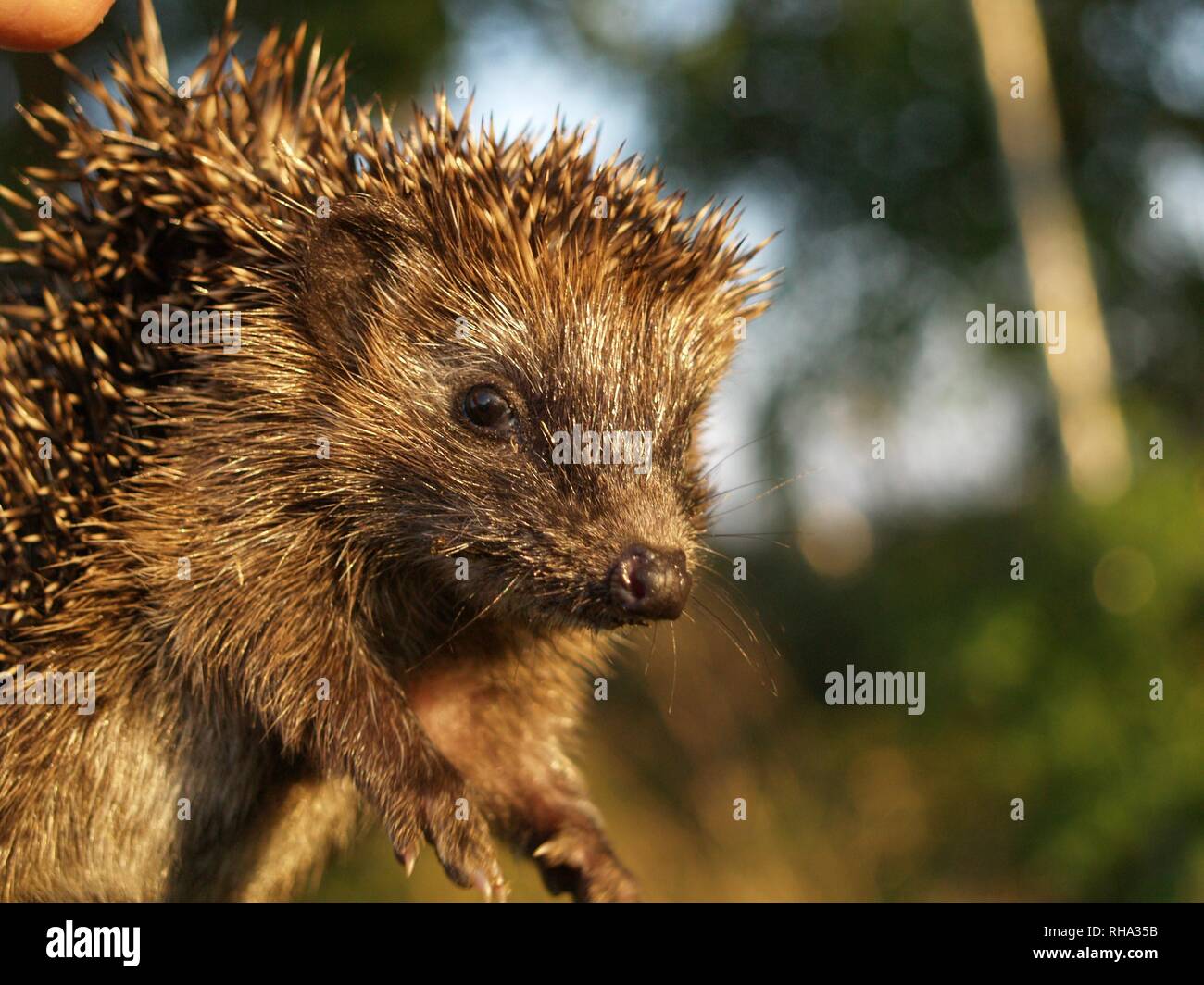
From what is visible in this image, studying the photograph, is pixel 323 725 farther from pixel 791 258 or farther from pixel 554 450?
pixel 791 258

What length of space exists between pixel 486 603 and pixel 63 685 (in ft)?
2.43

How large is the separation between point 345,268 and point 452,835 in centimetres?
100

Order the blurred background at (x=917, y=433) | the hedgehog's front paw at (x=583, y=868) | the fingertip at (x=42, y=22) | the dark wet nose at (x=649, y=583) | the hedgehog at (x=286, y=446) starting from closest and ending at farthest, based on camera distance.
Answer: the fingertip at (x=42, y=22) < the dark wet nose at (x=649, y=583) < the hedgehog at (x=286, y=446) < the hedgehog's front paw at (x=583, y=868) < the blurred background at (x=917, y=433)

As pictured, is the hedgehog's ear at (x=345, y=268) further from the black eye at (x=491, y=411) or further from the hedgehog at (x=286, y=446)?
the black eye at (x=491, y=411)

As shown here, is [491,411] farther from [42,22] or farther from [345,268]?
[42,22]

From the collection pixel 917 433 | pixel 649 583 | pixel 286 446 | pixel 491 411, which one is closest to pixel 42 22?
pixel 286 446

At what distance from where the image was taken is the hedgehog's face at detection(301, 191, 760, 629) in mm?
1864

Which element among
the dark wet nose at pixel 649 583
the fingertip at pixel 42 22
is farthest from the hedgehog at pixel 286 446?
the fingertip at pixel 42 22

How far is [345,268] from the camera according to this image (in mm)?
1997

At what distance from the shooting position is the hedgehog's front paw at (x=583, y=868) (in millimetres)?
2156

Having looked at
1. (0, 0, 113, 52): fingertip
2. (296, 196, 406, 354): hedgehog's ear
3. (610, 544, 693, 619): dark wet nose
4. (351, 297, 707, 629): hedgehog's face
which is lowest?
(610, 544, 693, 619): dark wet nose

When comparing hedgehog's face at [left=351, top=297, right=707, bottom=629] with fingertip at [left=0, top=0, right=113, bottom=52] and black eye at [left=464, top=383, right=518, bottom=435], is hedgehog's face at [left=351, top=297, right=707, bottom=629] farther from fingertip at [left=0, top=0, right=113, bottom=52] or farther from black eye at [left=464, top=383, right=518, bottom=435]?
fingertip at [left=0, top=0, right=113, bottom=52]

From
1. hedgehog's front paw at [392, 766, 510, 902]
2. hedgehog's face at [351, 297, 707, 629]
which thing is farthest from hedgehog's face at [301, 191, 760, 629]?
hedgehog's front paw at [392, 766, 510, 902]
